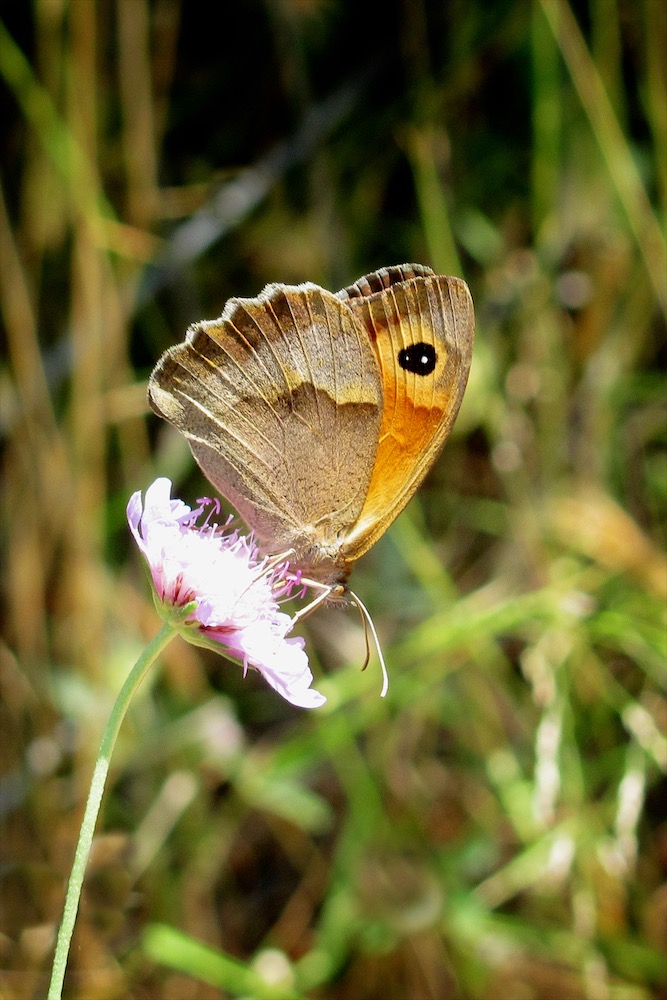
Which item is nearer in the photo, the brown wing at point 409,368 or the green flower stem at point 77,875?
the green flower stem at point 77,875

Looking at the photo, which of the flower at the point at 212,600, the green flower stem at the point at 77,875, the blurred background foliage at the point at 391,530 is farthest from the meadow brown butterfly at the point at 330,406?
the green flower stem at the point at 77,875

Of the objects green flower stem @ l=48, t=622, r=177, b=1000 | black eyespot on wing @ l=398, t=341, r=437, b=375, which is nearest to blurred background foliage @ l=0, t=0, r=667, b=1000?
black eyespot on wing @ l=398, t=341, r=437, b=375

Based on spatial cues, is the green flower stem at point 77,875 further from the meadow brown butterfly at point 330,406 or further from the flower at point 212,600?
the meadow brown butterfly at point 330,406

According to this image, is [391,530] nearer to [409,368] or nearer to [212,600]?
[409,368]

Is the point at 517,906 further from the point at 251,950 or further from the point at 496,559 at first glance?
the point at 496,559

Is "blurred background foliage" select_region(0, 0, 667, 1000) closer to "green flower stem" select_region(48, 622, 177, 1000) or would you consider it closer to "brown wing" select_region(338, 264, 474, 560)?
"brown wing" select_region(338, 264, 474, 560)

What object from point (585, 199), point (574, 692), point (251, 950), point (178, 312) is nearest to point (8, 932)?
point (251, 950)

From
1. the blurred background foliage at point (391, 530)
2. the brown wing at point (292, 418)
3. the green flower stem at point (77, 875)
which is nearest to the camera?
the green flower stem at point (77, 875)

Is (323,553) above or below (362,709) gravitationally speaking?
above
